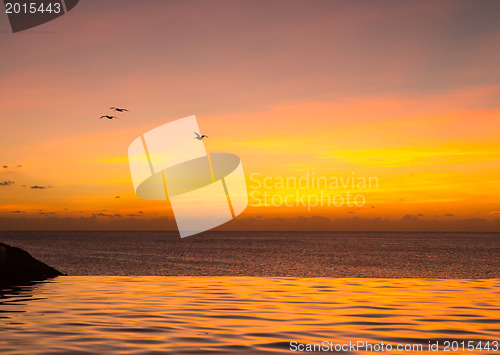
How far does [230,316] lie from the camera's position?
1759 cm

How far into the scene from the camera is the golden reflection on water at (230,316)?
1329 cm

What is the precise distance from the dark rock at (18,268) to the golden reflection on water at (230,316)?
2445 mm

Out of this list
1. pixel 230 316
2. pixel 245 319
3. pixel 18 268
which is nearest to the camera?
pixel 245 319

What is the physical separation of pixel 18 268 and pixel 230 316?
57.6 ft

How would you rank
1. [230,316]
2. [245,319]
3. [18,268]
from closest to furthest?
[245,319]
[230,316]
[18,268]

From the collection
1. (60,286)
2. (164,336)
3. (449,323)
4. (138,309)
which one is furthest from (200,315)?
(60,286)

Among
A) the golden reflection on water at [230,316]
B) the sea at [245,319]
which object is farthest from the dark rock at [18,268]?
the sea at [245,319]

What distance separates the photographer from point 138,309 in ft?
62.3

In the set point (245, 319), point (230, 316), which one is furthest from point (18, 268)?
point (245, 319)

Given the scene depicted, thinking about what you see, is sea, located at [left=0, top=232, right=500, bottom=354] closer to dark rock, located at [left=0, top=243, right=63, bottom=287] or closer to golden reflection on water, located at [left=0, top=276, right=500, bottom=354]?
golden reflection on water, located at [left=0, top=276, right=500, bottom=354]

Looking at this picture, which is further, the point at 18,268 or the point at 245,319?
the point at 18,268

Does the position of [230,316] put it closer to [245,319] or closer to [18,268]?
[245,319]

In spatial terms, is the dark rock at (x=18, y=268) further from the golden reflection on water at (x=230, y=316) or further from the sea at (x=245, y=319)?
the sea at (x=245, y=319)

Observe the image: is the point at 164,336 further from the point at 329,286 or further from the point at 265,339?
the point at 329,286
